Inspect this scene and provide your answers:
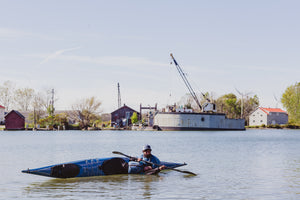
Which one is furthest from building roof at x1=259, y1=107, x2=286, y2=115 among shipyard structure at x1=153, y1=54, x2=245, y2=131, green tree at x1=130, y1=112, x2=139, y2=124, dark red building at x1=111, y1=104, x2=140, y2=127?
dark red building at x1=111, y1=104, x2=140, y2=127

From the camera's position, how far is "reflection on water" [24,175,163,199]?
55.4 ft

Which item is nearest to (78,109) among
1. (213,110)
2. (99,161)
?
(213,110)

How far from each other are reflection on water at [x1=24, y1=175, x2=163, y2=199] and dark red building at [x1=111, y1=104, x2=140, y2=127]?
108m

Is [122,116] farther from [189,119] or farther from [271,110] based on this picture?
[271,110]

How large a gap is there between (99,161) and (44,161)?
1192 centimetres

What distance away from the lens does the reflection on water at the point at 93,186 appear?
16891 mm

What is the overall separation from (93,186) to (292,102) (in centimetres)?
11990

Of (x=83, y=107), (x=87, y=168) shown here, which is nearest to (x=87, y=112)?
(x=83, y=107)

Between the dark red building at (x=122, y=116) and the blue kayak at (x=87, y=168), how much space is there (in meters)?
108

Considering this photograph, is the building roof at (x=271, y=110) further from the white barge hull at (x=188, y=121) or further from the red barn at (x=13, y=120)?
the red barn at (x=13, y=120)

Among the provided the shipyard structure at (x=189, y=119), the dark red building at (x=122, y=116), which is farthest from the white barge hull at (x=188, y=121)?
the dark red building at (x=122, y=116)

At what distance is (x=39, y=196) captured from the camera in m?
16.6

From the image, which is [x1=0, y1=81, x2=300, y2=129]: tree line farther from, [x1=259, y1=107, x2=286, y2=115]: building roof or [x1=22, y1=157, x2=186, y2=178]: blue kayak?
[x1=22, y1=157, x2=186, y2=178]: blue kayak

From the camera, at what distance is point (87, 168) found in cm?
2009
